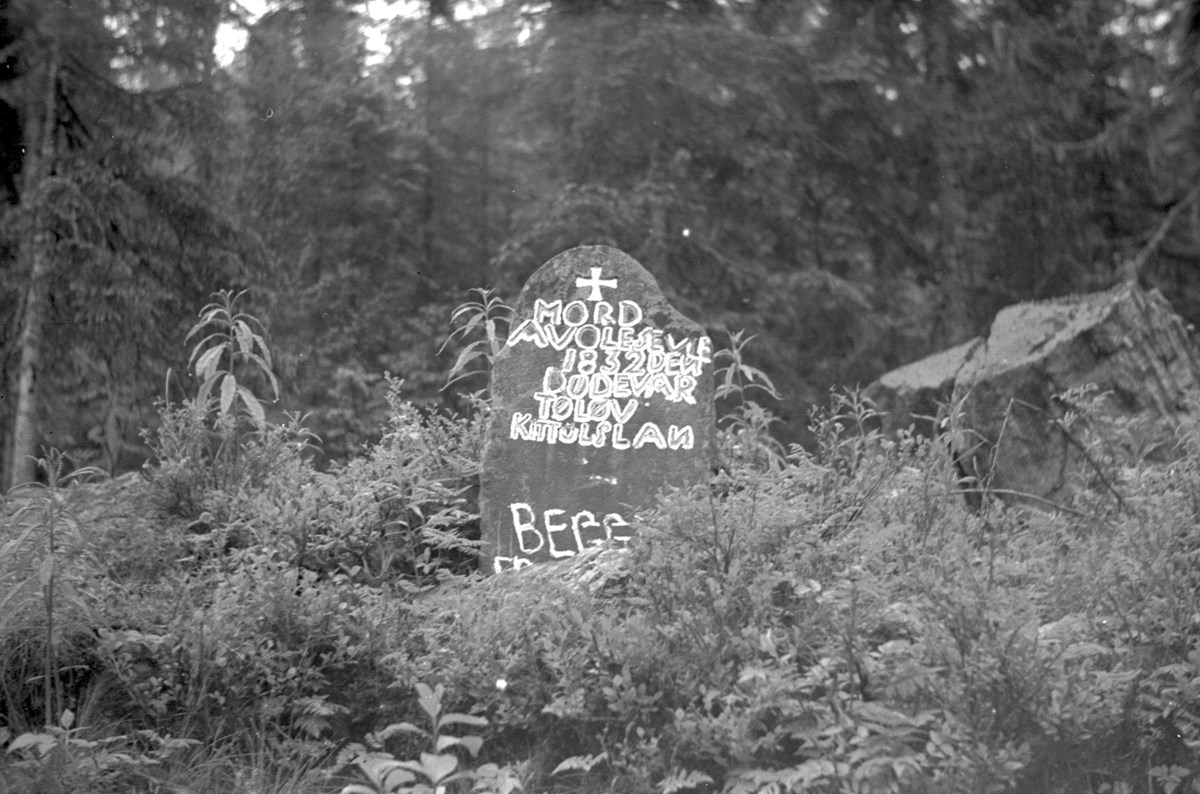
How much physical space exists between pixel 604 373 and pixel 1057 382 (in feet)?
9.19

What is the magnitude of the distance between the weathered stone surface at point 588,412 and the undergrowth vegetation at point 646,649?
41 cm

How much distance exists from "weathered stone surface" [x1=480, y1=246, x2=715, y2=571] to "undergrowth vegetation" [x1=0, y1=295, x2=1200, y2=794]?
41 cm

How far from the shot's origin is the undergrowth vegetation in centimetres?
369

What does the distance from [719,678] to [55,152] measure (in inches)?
294

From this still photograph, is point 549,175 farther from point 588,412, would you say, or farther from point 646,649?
point 646,649

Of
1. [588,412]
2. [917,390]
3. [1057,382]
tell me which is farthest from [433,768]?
[917,390]

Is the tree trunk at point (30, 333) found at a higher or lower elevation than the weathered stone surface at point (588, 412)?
higher

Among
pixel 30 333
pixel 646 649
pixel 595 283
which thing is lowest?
pixel 646 649

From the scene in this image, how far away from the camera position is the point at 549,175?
12.6m

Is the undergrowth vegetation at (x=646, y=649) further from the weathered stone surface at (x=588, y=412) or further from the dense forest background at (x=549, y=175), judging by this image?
the dense forest background at (x=549, y=175)

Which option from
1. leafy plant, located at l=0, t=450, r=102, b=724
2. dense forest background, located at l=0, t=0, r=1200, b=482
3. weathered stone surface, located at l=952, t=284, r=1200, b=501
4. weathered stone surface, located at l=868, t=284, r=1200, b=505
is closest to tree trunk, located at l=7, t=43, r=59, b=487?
dense forest background, located at l=0, t=0, r=1200, b=482

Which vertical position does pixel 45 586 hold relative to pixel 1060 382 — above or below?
below

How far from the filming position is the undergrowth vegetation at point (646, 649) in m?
3.69

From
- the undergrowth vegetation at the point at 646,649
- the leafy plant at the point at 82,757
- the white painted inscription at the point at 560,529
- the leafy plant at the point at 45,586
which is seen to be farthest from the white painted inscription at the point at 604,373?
the leafy plant at the point at 82,757
